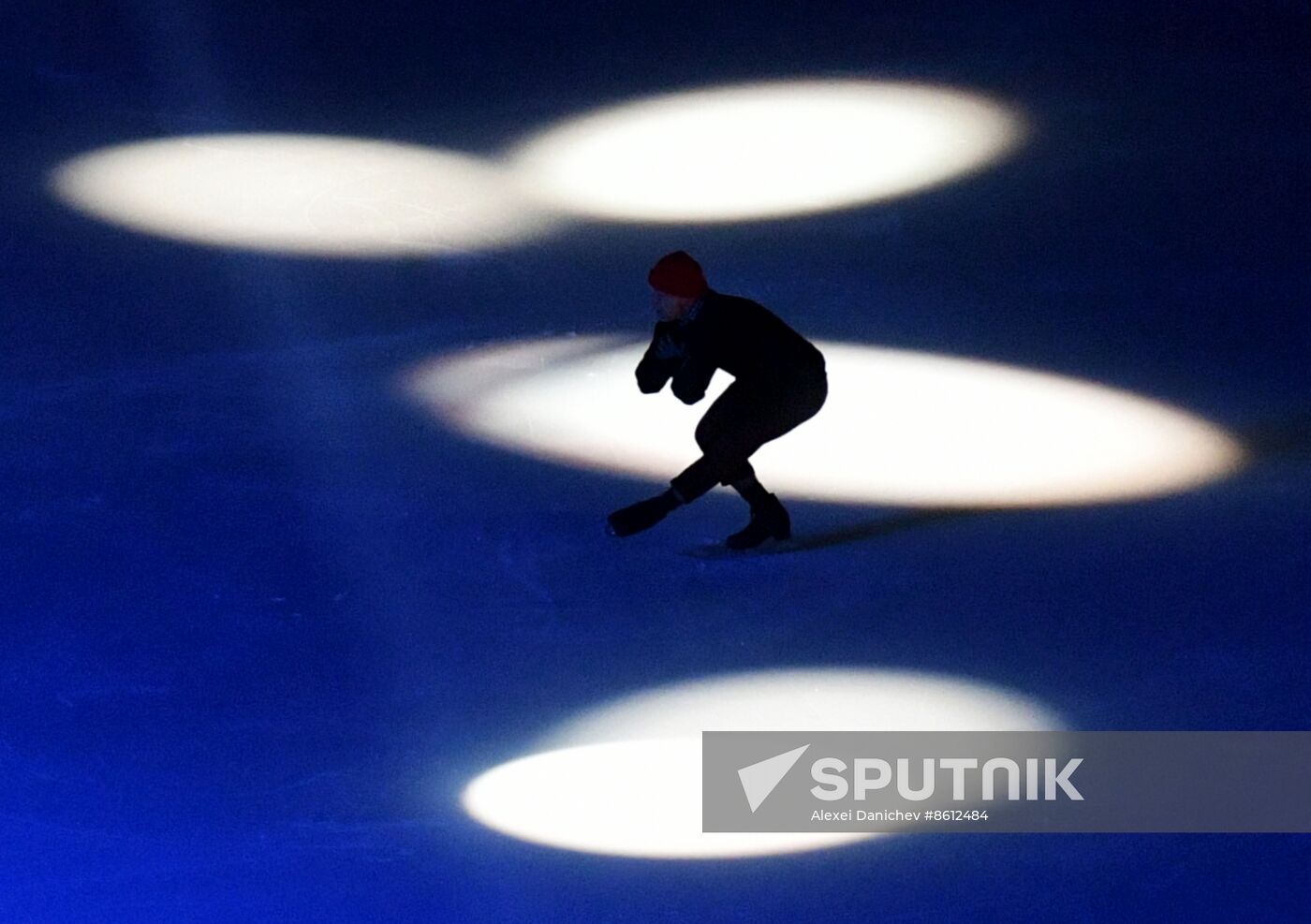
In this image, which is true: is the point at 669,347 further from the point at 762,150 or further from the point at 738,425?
the point at 762,150

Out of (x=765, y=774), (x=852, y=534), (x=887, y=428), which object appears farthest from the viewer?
(x=887, y=428)

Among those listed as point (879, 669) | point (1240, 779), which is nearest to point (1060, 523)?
point (879, 669)

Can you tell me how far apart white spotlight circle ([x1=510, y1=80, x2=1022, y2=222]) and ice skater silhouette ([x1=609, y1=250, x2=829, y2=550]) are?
2207 mm

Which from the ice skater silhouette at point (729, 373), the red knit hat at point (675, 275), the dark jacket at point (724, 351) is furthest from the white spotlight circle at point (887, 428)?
the red knit hat at point (675, 275)

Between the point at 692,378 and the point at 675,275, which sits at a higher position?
the point at 675,275

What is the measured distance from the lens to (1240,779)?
3.97 m

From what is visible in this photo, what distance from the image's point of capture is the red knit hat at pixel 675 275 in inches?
188

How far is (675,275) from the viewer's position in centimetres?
478

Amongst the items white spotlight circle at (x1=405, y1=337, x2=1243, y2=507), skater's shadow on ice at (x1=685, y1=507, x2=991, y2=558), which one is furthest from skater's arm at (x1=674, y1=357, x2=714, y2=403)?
white spotlight circle at (x1=405, y1=337, x2=1243, y2=507)

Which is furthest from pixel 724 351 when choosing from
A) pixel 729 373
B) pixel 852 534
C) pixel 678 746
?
pixel 678 746

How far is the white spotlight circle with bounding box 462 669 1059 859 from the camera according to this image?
389cm

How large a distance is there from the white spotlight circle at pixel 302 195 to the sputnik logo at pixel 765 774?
3.36 metres

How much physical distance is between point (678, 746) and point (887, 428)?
213cm

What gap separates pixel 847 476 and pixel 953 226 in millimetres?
1770
